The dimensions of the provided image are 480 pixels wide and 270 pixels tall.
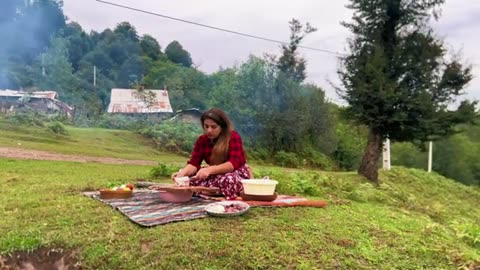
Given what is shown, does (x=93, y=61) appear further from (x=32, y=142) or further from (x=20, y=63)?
(x=32, y=142)

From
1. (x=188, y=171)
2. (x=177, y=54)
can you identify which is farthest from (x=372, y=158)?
(x=177, y=54)

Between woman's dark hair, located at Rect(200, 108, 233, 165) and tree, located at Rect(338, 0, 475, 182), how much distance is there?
7721 millimetres

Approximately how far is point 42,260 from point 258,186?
1.86 m

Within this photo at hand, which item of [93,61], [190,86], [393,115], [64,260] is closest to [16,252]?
[64,260]

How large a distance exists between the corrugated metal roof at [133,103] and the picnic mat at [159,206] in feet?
60.0

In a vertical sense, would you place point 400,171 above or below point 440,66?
below

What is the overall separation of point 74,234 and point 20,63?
81.6 ft

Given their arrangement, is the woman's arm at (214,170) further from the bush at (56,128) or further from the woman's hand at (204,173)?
the bush at (56,128)

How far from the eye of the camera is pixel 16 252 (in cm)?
307

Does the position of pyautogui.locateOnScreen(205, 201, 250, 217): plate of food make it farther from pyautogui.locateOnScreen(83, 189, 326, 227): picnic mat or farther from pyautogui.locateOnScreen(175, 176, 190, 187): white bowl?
pyautogui.locateOnScreen(175, 176, 190, 187): white bowl

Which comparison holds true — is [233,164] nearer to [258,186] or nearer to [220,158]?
[220,158]

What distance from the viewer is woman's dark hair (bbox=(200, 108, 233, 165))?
437cm

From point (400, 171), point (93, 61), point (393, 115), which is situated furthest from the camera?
point (93, 61)

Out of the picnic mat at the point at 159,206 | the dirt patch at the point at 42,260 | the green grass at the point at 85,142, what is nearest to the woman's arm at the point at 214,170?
the picnic mat at the point at 159,206
